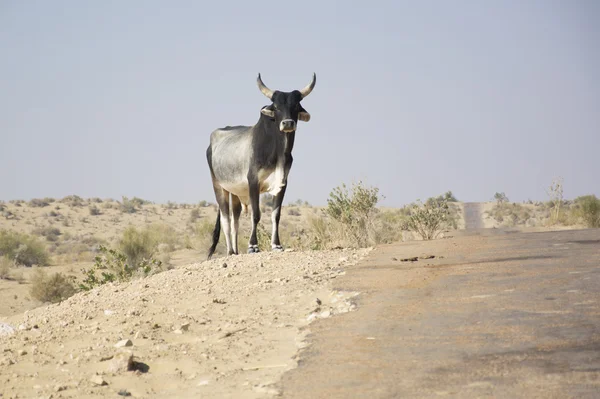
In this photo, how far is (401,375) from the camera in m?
5.73

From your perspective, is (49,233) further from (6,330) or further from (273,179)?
(6,330)

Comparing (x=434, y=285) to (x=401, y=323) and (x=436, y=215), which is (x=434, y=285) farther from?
(x=436, y=215)

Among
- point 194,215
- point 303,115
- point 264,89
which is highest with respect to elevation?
point 264,89

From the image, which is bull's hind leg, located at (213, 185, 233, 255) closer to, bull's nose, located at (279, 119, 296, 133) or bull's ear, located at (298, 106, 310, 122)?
bull's ear, located at (298, 106, 310, 122)

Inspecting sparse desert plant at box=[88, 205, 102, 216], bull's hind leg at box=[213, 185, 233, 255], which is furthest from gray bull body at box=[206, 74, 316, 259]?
sparse desert plant at box=[88, 205, 102, 216]

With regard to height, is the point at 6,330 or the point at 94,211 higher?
the point at 94,211

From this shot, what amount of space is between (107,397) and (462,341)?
2843 millimetres

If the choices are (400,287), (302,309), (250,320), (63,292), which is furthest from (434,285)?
(63,292)

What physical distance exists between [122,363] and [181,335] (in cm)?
119

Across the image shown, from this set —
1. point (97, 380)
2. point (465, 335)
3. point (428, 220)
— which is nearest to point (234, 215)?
point (428, 220)

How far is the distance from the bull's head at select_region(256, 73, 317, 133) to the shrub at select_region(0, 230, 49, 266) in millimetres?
20661

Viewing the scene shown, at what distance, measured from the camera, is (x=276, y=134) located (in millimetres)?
13648

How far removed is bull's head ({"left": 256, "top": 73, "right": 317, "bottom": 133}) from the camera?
13125 mm

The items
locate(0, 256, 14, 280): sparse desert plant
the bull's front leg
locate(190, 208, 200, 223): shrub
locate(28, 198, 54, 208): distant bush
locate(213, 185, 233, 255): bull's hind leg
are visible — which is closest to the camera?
the bull's front leg
